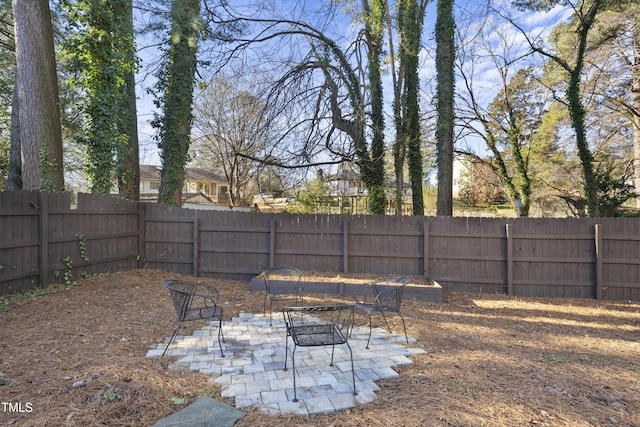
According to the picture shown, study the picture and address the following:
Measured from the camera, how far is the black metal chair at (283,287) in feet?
16.8

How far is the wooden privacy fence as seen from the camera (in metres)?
6.29

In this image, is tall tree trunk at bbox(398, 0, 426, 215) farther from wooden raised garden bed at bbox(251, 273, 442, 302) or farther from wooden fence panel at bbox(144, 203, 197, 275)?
wooden fence panel at bbox(144, 203, 197, 275)

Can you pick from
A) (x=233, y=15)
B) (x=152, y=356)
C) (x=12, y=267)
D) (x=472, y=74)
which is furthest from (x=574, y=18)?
(x=12, y=267)

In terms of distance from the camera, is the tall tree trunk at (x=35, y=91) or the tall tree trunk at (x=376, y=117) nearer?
the tall tree trunk at (x=35, y=91)

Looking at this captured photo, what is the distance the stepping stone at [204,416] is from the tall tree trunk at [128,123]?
7.03 metres

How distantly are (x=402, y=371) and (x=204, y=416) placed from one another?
1.73m

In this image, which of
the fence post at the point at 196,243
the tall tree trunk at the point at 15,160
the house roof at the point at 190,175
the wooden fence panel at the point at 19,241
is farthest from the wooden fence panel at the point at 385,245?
the house roof at the point at 190,175

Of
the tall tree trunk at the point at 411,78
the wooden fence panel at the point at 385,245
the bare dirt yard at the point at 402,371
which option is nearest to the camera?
the bare dirt yard at the point at 402,371

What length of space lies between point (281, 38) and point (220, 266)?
639cm

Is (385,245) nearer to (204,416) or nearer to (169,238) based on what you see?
(169,238)

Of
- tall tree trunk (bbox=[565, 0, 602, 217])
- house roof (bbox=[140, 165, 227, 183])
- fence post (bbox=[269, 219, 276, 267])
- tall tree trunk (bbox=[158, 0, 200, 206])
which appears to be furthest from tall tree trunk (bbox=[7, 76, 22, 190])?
house roof (bbox=[140, 165, 227, 183])

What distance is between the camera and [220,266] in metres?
7.52

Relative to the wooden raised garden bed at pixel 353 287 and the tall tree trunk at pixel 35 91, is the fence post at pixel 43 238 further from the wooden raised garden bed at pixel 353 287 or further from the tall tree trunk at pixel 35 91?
the wooden raised garden bed at pixel 353 287

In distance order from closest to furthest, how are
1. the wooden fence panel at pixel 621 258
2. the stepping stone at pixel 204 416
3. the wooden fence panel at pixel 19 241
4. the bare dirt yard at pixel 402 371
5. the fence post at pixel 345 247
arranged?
1. the stepping stone at pixel 204 416
2. the bare dirt yard at pixel 402 371
3. the wooden fence panel at pixel 19 241
4. the wooden fence panel at pixel 621 258
5. the fence post at pixel 345 247
